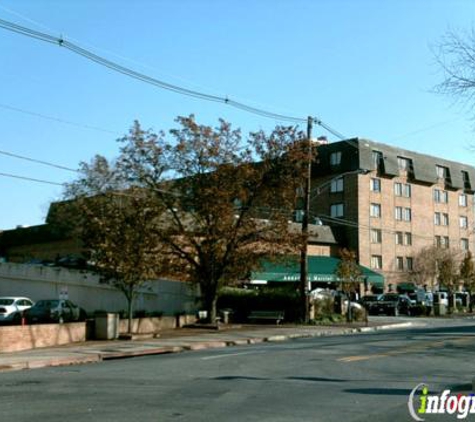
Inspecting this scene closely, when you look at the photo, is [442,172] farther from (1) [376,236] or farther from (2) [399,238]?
(1) [376,236]

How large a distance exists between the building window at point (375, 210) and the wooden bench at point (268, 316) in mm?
33797

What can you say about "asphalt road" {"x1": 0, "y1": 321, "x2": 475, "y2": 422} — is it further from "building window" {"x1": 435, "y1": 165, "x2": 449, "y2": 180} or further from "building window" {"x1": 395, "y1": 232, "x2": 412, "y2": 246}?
"building window" {"x1": 435, "y1": 165, "x2": 449, "y2": 180}

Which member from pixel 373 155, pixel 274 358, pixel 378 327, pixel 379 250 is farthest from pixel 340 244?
pixel 274 358

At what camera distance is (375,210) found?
7031cm

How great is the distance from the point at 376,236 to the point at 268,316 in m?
34.6

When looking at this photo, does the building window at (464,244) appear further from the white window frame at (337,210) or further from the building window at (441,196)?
the white window frame at (337,210)

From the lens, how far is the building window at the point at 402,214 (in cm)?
7306

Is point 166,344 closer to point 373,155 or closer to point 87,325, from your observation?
point 87,325

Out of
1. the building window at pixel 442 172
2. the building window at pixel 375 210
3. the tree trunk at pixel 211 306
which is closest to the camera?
the tree trunk at pixel 211 306

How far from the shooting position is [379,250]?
229 ft

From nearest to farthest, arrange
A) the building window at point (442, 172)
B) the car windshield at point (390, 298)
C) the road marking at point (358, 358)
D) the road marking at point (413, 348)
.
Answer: the road marking at point (358, 358)
the road marking at point (413, 348)
the car windshield at point (390, 298)
the building window at point (442, 172)

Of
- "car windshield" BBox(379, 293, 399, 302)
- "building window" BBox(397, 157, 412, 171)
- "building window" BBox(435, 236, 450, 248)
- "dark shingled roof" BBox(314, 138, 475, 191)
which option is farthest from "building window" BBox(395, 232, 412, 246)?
"car windshield" BBox(379, 293, 399, 302)

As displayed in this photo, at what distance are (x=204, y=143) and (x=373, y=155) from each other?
1580 inches

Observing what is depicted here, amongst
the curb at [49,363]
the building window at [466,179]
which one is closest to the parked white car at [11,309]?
the curb at [49,363]
